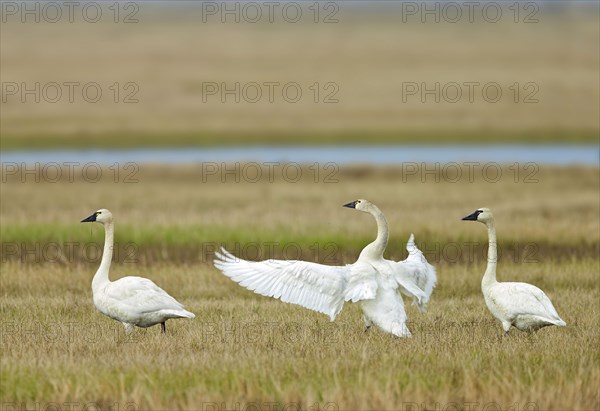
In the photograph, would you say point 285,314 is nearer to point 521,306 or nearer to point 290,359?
point 521,306

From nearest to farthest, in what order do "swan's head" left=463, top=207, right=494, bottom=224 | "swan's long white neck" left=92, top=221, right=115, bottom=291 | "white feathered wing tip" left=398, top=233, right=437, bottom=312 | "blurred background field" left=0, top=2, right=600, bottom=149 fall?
"white feathered wing tip" left=398, top=233, right=437, bottom=312 < "swan's long white neck" left=92, top=221, right=115, bottom=291 < "swan's head" left=463, top=207, right=494, bottom=224 < "blurred background field" left=0, top=2, right=600, bottom=149

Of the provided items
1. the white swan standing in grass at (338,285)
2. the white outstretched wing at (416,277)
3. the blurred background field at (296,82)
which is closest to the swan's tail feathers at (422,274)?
the white outstretched wing at (416,277)

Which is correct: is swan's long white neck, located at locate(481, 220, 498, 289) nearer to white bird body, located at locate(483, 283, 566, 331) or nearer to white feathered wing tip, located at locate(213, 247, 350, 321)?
white bird body, located at locate(483, 283, 566, 331)

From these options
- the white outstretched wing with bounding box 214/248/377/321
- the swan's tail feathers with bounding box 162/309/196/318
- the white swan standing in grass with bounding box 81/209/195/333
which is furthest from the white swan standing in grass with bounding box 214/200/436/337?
the white swan standing in grass with bounding box 81/209/195/333

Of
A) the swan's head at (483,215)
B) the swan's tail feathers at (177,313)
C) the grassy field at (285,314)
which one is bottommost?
the grassy field at (285,314)

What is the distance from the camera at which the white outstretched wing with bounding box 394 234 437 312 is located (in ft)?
36.9

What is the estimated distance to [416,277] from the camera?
38.2 ft

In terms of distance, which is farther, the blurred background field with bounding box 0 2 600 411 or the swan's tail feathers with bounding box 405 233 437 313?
the swan's tail feathers with bounding box 405 233 437 313

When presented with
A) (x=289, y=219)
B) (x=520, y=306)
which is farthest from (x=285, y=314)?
(x=289, y=219)

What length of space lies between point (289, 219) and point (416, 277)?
9443 millimetres

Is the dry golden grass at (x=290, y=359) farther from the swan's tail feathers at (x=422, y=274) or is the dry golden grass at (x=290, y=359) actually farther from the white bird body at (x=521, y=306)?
the swan's tail feathers at (x=422, y=274)

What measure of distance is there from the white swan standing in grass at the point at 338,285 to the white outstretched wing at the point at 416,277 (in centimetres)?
2

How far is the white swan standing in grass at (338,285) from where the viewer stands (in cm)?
1102

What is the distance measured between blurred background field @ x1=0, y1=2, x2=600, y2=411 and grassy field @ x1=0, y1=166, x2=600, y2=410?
3 centimetres
